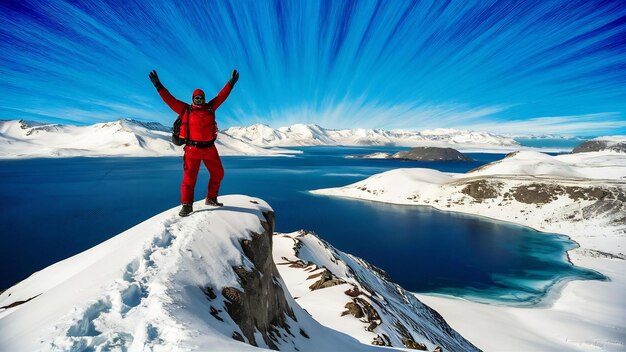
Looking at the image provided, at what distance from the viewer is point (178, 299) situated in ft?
14.5

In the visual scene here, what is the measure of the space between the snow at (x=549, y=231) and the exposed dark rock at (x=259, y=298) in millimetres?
19033

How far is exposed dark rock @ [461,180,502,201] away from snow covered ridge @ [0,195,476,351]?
74943 millimetres

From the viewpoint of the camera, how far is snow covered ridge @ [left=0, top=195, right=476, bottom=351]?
3.52m

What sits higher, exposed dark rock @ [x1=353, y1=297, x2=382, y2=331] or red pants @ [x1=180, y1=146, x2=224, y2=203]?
red pants @ [x1=180, y1=146, x2=224, y2=203]

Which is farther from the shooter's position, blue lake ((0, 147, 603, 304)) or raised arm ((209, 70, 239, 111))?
blue lake ((0, 147, 603, 304))

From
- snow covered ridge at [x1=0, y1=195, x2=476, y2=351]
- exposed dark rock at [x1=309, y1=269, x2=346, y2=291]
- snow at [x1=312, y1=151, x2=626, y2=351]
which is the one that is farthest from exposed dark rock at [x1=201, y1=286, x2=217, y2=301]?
snow at [x1=312, y1=151, x2=626, y2=351]

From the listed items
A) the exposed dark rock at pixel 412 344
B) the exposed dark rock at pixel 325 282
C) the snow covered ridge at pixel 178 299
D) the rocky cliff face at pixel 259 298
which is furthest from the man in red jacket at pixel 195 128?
the exposed dark rock at pixel 325 282

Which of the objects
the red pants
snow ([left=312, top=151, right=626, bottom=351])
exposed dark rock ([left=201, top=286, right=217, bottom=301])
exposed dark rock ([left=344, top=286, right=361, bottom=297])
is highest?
the red pants

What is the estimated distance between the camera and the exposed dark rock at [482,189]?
74725 millimetres

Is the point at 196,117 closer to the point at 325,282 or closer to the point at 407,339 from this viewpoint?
the point at 407,339

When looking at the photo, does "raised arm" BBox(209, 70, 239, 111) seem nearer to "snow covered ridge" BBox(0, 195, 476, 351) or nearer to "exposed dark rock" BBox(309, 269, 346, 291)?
"snow covered ridge" BBox(0, 195, 476, 351)

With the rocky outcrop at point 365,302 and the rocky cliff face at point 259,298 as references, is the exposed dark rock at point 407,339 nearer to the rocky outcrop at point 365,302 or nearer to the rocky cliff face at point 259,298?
the rocky outcrop at point 365,302

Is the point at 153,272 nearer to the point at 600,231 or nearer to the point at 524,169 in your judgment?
the point at 600,231

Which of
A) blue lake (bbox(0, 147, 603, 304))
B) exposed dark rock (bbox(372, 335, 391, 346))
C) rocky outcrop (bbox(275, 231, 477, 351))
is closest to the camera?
exposed dark rock (bbox(372, 335, 391, 346))
